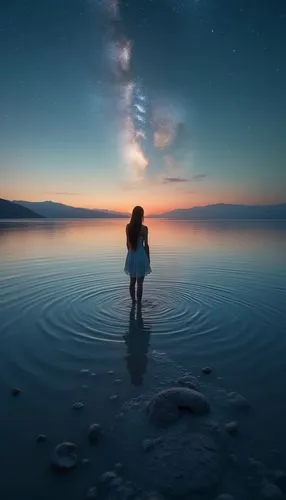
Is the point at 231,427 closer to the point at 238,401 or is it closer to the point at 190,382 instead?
the point at 238,401

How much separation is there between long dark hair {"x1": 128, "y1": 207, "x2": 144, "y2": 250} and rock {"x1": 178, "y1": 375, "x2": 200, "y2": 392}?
17.9ft

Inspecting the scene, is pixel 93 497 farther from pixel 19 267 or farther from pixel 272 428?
pixel 19 267

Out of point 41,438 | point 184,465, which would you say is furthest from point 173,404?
point 41,438

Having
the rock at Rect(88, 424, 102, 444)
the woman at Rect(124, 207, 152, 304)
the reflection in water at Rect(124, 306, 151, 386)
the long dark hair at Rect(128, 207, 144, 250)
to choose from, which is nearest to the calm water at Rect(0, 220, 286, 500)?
the reflection in water at Rect(124, 306, 151, 386)

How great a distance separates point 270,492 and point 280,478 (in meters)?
0.28

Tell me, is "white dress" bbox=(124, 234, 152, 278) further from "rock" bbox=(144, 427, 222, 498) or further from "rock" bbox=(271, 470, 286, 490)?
"rock" bbox=(271, 470, 286, 490)

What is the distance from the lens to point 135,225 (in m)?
10.2

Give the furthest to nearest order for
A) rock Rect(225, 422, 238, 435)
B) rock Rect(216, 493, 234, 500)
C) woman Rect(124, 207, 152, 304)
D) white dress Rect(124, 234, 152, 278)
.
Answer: white dress Rect(124, 234, 152, 278) < woman Rect(124, 207, 152, 304) < rock Rect(225, 422, 238, 435) < rock Rect(216, 493, 234, 500)

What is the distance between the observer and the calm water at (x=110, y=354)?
425cm

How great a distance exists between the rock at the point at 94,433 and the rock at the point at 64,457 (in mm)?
257

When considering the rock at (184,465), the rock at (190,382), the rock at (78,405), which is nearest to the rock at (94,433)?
the rock at (78,405)

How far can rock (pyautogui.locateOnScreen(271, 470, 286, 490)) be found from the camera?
367cm

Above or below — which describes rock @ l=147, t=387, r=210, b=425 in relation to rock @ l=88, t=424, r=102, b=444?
above

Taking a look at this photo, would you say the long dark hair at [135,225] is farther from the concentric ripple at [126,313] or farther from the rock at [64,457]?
the rock at [64,457]
